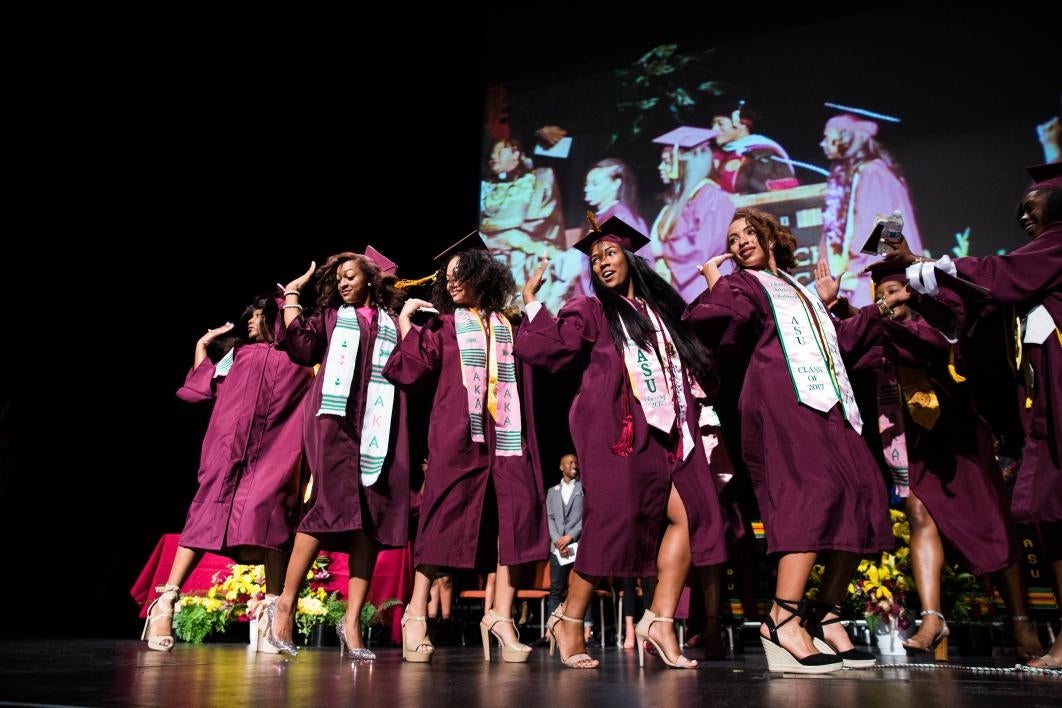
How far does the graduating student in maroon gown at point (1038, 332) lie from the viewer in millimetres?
2656

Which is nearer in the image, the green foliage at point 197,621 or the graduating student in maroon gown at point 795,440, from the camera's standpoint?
the graduating student in maroon gown at point 795,440

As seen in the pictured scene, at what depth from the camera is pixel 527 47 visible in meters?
8.06

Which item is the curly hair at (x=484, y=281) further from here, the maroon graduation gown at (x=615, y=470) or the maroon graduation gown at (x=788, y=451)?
the maroon graduation gown at (x=788, y=451)

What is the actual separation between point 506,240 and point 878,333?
4901 millimetres

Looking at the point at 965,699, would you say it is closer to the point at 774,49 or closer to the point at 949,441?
the point at 949,441

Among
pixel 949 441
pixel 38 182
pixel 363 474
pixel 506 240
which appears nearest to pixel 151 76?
pixel 38 182

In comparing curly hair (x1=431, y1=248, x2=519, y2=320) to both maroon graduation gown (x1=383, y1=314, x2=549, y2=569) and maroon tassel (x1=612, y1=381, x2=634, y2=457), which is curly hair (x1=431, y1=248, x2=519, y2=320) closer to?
maroon graduation gown (x1=383, y1=314, x2=549, y2=569)

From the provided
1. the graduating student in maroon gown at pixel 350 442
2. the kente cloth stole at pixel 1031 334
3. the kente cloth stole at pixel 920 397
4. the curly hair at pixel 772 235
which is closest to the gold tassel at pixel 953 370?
the kente cloth stole at pixel 920 397

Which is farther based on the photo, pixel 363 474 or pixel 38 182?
pixel 38 182

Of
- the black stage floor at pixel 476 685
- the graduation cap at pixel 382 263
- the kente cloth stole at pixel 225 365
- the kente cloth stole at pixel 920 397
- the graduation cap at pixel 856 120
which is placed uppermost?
the graduation cap at pixel 856 120

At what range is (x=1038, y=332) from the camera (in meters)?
2.77

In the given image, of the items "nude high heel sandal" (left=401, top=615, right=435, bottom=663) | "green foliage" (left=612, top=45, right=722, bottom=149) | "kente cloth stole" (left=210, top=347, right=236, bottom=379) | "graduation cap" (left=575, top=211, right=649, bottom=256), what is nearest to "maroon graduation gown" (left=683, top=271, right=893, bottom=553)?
"graduation cap" (left=575, top=211, right=649, bottom=256)

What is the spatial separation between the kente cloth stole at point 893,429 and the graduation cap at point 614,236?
4.31ft

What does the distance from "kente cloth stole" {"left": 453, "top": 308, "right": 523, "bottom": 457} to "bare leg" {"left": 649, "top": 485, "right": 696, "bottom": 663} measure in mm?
811
